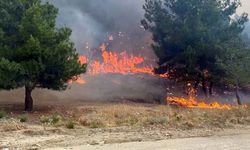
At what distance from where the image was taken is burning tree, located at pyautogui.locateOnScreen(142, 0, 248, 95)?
1427 inches

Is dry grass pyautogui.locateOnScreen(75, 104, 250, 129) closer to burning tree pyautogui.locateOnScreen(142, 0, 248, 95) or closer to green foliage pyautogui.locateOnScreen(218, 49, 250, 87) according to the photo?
green foliage pyautogui.locateOnScreen(218, 49, 250, 87)

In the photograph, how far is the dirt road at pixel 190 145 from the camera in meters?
14.1

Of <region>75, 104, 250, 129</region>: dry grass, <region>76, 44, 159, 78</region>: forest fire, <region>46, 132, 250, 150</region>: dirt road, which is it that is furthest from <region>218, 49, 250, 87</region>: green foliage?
<region>46, 132, 250, 150</region>: dirt road

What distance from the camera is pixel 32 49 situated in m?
25.4

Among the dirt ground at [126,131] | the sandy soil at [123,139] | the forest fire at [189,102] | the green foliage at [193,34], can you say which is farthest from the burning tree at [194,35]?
the sandy soil at [123,139]

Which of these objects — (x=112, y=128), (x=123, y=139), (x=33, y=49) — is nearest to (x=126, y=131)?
(x=112, y=128)

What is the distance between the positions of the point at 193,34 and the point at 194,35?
129 mm

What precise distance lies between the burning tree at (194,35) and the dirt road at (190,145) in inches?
763

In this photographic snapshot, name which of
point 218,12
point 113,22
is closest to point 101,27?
point 113,22

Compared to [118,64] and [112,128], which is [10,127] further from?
[118,64]

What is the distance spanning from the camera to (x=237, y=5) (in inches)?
1528

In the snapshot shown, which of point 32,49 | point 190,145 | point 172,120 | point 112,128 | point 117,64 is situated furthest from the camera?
point 117,64

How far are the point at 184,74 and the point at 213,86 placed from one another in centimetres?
544

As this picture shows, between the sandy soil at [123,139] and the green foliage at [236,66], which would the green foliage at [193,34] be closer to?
the green foliage at [236,66]
